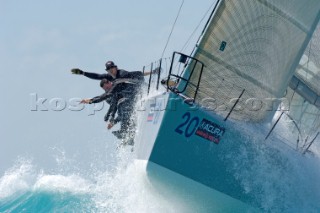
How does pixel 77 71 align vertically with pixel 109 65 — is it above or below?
below

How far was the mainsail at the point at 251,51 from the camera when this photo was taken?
8281mm

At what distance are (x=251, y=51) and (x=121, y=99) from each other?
2.41m

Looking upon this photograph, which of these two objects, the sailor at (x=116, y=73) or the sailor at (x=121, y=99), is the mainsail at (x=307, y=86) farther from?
the sailor at (x=121, y=99)

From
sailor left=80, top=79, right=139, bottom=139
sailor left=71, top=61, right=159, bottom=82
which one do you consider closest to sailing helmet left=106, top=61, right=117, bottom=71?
sailor left=71, top=61, right=159, bottom=82

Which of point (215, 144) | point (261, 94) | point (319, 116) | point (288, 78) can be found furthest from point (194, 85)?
point (319, 116)

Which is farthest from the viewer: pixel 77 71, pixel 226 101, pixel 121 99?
pixel 77 71

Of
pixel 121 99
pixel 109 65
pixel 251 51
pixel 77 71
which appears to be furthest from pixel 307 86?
pixel 77 71

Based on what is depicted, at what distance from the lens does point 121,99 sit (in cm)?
988

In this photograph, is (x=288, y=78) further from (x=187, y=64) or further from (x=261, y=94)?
(x=187, y=64)

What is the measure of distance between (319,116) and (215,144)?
3.27 m

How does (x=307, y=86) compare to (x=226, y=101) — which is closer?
(x=226, y=101)

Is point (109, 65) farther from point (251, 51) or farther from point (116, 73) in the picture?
point (251, 51)

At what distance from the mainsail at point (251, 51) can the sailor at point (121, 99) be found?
195cm

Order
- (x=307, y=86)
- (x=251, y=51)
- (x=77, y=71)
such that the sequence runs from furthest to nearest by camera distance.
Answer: (x=307, y=86) → (x=77, y=71) → (x=251, y=51)
